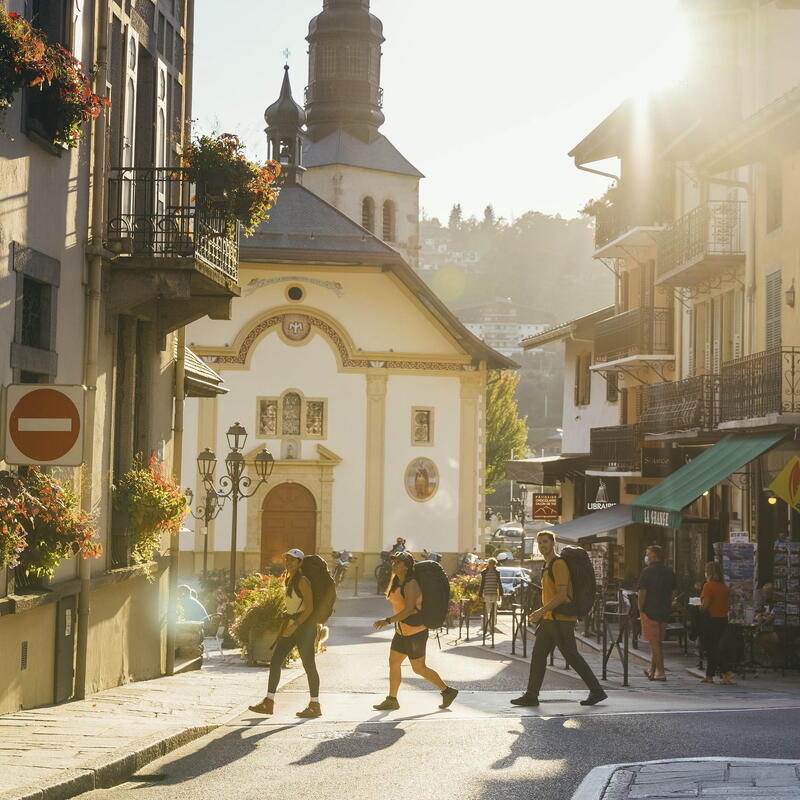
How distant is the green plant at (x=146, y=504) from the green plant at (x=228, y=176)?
2.77 metres

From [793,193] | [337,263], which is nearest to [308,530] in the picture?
[337,263]

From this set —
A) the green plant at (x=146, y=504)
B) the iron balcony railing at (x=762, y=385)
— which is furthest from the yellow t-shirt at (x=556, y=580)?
the iron balcony railing at (x=762, y=385)

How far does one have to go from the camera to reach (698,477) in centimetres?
2234

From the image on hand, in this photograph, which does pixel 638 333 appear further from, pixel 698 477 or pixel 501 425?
pixel 501 425

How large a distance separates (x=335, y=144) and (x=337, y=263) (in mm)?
19000

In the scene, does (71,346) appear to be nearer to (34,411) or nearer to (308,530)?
(34,411)

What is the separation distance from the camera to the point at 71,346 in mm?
13281

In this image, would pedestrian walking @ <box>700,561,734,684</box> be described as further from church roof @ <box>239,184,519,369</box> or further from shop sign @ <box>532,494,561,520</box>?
church roof @ <box>239,184,519,369</box>

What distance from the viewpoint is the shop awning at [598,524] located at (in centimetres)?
2891

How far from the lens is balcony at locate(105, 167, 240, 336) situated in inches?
561

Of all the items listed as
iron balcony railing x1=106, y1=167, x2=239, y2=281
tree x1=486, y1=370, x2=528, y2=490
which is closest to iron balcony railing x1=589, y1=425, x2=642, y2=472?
iron balcony railing x1=106, y1=167, x2=239, y2=281

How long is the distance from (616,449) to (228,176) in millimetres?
20206

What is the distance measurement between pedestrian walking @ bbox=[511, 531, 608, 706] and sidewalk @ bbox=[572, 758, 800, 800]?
3821 millimetres

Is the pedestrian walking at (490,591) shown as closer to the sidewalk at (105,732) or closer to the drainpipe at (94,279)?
the sidewalk at (105,732)
